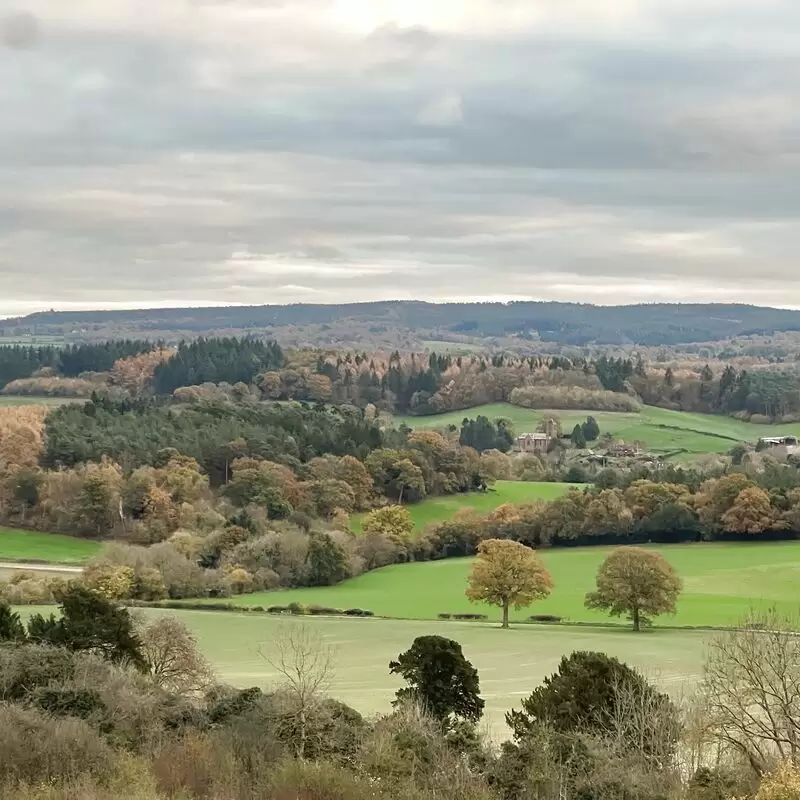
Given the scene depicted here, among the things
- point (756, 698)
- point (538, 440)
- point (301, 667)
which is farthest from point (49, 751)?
point (538, 440)

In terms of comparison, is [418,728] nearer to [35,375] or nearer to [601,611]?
[601,611]

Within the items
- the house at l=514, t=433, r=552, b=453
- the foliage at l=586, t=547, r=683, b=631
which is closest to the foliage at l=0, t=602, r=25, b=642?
the foliage at l=586, t=547, r=683, b=631

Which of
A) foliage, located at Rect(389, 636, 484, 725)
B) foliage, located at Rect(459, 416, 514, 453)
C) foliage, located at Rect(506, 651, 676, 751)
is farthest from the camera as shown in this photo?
foliage, located at Rect(459, 416, 514, 453)

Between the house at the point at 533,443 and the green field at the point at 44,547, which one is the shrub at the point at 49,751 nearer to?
the green field at the point at 44,547

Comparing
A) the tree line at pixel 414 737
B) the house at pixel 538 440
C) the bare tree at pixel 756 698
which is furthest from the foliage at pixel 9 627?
the house at pixel 538 440

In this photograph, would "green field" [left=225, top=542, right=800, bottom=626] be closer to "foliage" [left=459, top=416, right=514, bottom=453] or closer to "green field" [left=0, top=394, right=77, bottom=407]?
"foliage" [left=459, top=416, right=514, bottom=453]

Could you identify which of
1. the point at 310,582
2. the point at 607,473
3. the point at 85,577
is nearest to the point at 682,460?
the point at 607,473

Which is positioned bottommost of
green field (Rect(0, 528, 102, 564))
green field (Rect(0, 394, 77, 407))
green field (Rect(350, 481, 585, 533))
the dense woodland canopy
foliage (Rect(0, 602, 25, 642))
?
green field (Rect(0, 528, 102, 564))
